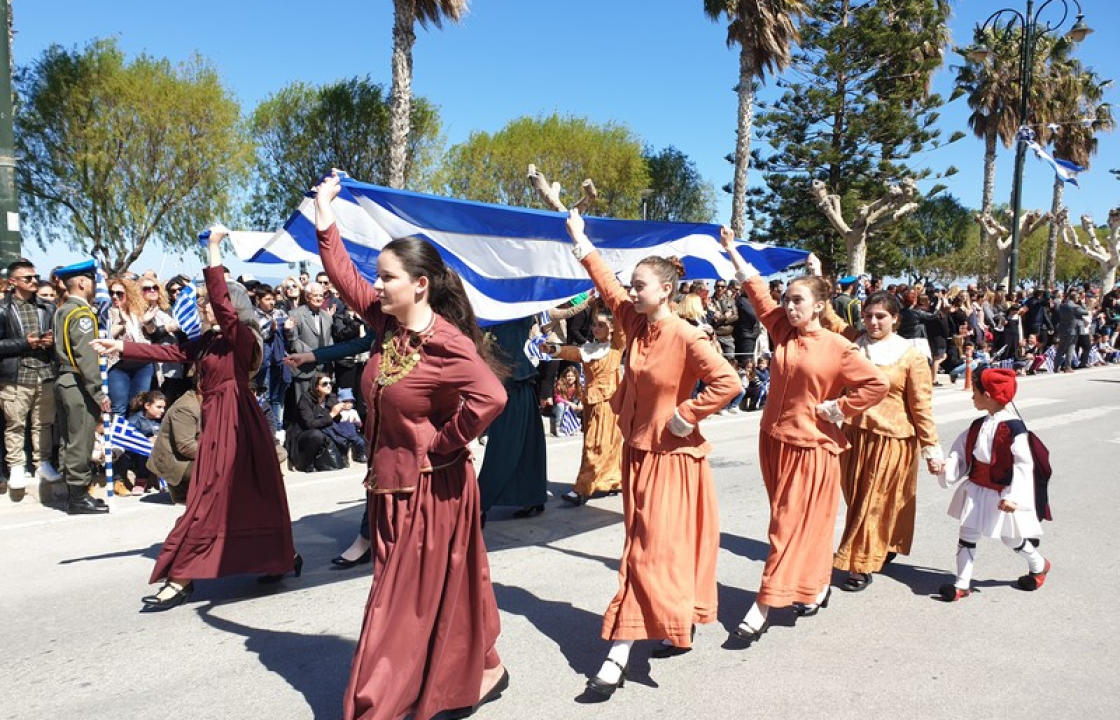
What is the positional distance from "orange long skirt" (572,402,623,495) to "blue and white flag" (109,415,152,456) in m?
3.86

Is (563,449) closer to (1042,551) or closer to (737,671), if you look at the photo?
(1042,551)

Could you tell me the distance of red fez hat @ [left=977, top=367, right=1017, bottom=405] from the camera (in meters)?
4.99

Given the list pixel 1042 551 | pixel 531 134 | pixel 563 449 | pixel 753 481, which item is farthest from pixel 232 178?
pixel 1042 551

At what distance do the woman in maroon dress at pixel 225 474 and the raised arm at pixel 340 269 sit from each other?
3.14 feet

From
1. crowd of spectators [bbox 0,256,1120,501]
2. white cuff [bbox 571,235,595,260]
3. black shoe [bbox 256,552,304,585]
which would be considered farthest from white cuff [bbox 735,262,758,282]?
black shoe [bbox 256,552,304,585]

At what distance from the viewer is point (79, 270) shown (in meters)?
6.77

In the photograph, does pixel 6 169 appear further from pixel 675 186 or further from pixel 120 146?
pixel 675 186

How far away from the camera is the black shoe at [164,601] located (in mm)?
4637

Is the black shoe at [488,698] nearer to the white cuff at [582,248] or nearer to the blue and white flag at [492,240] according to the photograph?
the white cuff at [582,248]

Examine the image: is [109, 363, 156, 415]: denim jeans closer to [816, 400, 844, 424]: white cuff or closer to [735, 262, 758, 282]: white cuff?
[735, 262, 758, 282]: white cuff

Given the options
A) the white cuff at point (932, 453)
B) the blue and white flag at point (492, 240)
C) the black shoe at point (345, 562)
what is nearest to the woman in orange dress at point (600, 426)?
the blue and white flag at point (492, 240)

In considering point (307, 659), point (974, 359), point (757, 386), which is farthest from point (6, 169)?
point (974, 359)

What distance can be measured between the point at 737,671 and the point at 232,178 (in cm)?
2773

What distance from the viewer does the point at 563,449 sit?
9961 mm
